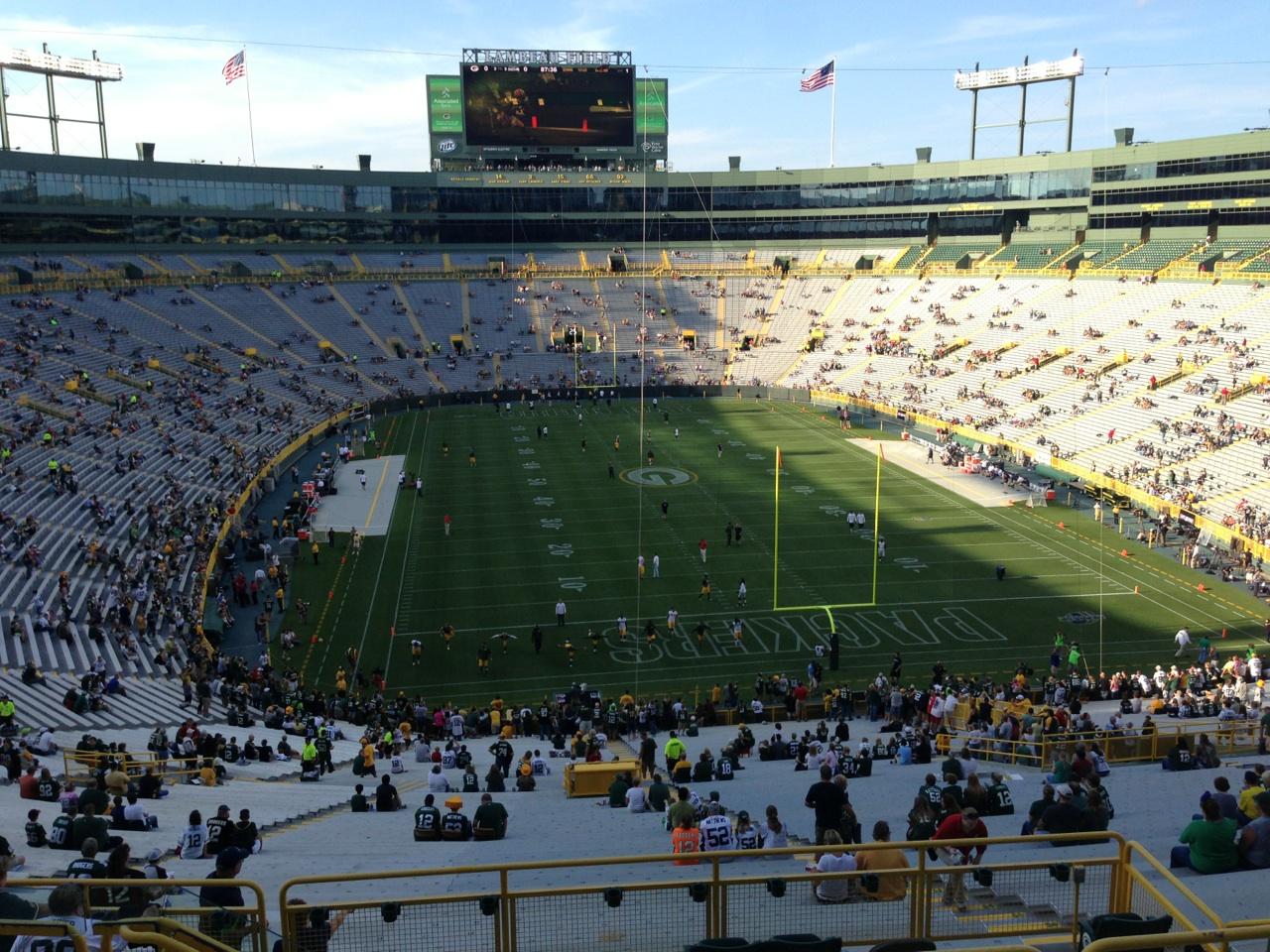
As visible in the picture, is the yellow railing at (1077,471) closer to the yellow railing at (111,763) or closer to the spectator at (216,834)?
the yellow railing at (111,763)

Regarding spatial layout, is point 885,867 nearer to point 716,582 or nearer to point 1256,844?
point 1256,844

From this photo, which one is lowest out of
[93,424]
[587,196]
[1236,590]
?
[1236,590]

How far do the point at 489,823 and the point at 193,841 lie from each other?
316cm

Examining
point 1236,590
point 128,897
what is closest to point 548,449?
point 1236,590

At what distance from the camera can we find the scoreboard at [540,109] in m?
79.9

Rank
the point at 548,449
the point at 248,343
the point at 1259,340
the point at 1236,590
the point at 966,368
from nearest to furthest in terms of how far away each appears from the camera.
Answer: the point at 1236,590, the point at 1259,340, the point at 548,449, the point at 966,368, the point at 248,343

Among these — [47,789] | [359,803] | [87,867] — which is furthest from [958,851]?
[47,789]

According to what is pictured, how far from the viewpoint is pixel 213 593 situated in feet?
101

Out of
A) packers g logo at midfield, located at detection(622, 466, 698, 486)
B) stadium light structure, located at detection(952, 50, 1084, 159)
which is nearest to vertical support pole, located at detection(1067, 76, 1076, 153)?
stadium light structure, located at detection(952, 50, 1084, 159)

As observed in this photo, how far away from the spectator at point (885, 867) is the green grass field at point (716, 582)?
15787 millimetres

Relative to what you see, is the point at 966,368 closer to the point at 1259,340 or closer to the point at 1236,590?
the point at 1259,340

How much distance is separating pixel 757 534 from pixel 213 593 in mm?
17294

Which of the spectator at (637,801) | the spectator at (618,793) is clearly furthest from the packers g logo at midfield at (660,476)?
the spectator at (637,801)

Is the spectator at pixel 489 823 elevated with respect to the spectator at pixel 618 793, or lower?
elevated
